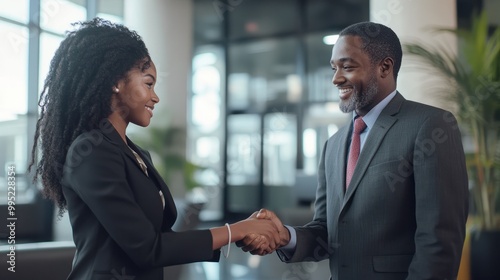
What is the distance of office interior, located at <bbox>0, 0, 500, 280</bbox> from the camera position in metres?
6.68

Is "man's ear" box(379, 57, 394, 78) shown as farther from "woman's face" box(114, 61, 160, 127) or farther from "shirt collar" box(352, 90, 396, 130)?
"woman's face" box(114, 61, 160, 127)

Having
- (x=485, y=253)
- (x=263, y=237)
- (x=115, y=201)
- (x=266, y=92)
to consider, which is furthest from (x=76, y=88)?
(x=266, y=92)

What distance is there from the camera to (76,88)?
1.68 m

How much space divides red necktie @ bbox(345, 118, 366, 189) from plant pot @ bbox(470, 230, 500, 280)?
9.82 feet

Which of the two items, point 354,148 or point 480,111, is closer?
point 354,148

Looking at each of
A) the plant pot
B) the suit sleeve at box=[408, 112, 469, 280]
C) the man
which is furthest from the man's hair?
the plant pot

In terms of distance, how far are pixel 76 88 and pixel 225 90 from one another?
949cm

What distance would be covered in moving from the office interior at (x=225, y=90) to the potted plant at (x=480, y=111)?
7.29 ft

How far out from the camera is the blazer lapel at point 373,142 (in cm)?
179

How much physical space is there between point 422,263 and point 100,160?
3.20 ft

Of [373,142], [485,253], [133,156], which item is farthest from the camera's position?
[485,253]

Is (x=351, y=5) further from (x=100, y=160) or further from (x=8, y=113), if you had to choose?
(x=100, y=160)

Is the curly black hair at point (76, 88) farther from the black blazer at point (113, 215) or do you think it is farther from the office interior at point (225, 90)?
the office interior at point (225, 90)

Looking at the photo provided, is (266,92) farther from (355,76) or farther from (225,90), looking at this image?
(355,76)
